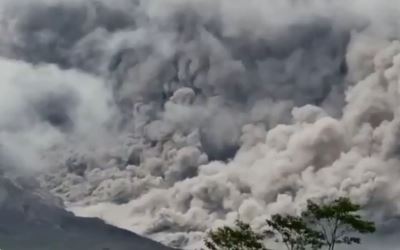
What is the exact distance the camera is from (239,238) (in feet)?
296

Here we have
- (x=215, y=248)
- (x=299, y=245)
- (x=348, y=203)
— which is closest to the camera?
(x=348, y=203)

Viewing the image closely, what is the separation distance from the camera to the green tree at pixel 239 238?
89.5 meters

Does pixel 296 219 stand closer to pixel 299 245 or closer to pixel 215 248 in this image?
pixel 299 245

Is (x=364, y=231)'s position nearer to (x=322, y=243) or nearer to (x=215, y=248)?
(x=322, y=243)

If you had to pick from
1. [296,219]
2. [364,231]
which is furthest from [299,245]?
[364,231]

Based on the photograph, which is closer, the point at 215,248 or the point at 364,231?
the point at 364,231

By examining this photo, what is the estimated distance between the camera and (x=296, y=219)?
86688 mm

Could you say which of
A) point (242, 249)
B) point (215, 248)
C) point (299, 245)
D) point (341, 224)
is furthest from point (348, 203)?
point (215, 248)

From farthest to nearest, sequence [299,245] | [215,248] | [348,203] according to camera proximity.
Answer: [215,248] < [299,245] < [348,203]

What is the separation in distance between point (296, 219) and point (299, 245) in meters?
3.32

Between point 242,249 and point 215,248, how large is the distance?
8.65 metres

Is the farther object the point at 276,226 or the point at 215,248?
the point at 215,248

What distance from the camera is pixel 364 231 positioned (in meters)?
81.6

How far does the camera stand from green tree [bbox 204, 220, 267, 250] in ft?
294
